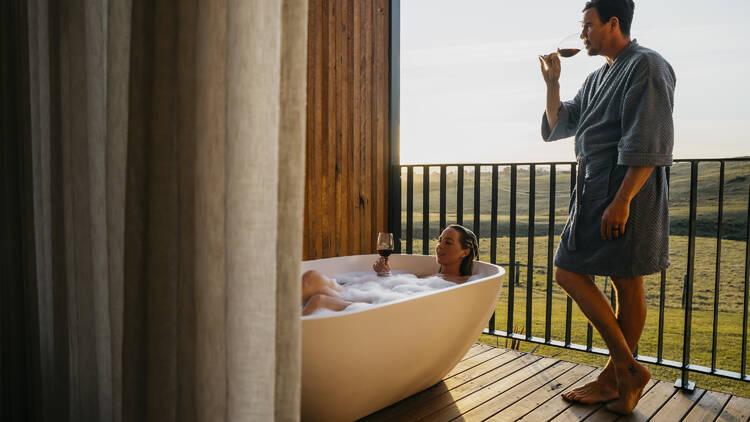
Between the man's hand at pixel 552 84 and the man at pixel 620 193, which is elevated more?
the man's hand at pixel 552 84

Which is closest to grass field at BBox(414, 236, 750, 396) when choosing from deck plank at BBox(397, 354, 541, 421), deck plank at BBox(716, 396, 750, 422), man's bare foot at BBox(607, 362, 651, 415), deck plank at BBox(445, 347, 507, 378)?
deck plank at BBox(445, 347, 507, 378)

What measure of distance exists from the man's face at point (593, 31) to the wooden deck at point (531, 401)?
150 cm

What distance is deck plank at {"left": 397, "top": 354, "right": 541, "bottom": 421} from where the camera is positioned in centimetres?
183

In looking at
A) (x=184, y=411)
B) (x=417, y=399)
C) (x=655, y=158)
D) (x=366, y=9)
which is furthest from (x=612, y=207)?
(x=366, y=9)

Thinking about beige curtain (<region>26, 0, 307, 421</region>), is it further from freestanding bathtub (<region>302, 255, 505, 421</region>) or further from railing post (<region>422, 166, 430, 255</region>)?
railing post (<region>422, 166, 430, 255</region>)

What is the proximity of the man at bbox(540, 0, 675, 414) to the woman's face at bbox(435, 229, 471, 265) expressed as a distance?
57cm

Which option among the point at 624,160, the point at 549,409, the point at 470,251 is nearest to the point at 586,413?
the point at 549,409

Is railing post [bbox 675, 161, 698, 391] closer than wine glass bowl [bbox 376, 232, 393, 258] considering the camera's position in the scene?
Yes

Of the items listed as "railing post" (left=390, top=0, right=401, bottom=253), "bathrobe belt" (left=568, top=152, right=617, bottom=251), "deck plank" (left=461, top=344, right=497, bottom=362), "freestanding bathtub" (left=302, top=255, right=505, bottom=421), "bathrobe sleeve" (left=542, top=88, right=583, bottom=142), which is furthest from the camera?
"railing post" (left=390, top=0, right=401, bottom=253)

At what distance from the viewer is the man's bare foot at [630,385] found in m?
1.79

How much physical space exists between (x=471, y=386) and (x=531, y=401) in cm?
27

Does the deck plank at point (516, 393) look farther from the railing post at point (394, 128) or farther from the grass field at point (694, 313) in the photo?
the grass field at point (694, 313)

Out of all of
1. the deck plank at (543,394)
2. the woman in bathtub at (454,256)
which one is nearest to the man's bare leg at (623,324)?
the deck plank at (543,394)

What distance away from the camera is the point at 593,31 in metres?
1.82
